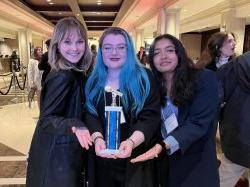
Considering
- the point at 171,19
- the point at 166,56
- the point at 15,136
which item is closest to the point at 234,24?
the point at 171,19

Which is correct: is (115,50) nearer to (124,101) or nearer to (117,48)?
(117,48)

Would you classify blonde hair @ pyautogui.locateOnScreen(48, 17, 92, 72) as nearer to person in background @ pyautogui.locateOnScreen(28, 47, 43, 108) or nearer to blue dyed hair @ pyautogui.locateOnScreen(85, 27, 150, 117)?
blue dyed hair @ pyautogui.locateOnScreen(85, 27, 150, 117)

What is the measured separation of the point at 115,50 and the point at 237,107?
1.02 m

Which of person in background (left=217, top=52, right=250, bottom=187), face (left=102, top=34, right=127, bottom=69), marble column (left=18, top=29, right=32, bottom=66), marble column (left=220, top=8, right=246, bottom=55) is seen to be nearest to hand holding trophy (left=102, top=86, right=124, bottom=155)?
face (left=102, top=34, right=127, bottom=69)

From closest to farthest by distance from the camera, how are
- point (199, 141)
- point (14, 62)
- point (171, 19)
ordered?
1. point (199, 141)
2. point (171, 19)
3. point (14, 62)

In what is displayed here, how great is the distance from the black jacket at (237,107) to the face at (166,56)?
0.64m

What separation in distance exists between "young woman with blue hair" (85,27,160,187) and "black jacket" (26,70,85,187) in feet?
0.25

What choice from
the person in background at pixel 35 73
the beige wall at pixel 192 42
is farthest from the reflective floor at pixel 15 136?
the beige wall at pixel 192 42

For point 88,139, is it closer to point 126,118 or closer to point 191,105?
point 126,118

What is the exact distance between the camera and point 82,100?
5.10ft

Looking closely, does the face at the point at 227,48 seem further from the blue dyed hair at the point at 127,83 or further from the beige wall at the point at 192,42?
the beige wall at the point at 192,42

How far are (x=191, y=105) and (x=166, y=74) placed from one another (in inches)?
8.2

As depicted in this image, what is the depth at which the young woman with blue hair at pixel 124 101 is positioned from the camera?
1457 mm

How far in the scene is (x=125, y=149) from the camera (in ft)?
4.38
